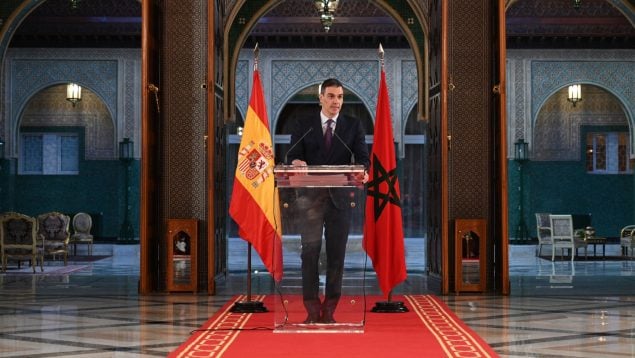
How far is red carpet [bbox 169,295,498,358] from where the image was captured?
5000 millimetres

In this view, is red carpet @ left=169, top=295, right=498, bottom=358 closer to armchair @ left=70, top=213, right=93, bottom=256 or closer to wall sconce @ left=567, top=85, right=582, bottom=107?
armchair @ left=70, top=213, right=93, bottom=256

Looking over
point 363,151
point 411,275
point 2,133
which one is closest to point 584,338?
point 363,151

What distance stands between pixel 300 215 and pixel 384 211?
4.16ft

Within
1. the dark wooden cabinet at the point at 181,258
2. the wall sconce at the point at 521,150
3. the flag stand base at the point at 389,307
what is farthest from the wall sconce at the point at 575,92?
the flag stand base at the point at 389,307

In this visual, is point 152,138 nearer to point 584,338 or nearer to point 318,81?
Result: point 584,338

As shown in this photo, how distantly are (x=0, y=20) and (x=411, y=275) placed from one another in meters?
6.17

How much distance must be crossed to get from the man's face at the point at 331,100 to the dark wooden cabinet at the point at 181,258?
11.3 feet

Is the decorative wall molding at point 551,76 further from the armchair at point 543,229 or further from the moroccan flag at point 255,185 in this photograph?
the moroccan flag at point 255,185

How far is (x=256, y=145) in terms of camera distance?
6977 millimetres

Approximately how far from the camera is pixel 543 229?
1628 centimetres

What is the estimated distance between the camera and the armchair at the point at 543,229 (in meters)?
16.0

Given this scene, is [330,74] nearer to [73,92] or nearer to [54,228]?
[73,92]

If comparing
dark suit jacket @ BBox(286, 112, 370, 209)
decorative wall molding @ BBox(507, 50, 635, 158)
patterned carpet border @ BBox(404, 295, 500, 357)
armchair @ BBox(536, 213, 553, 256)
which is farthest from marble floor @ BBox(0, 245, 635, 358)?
decorative wall molding @ BBox(507, 50, 635, 158)

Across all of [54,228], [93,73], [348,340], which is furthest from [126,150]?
[348,340]
